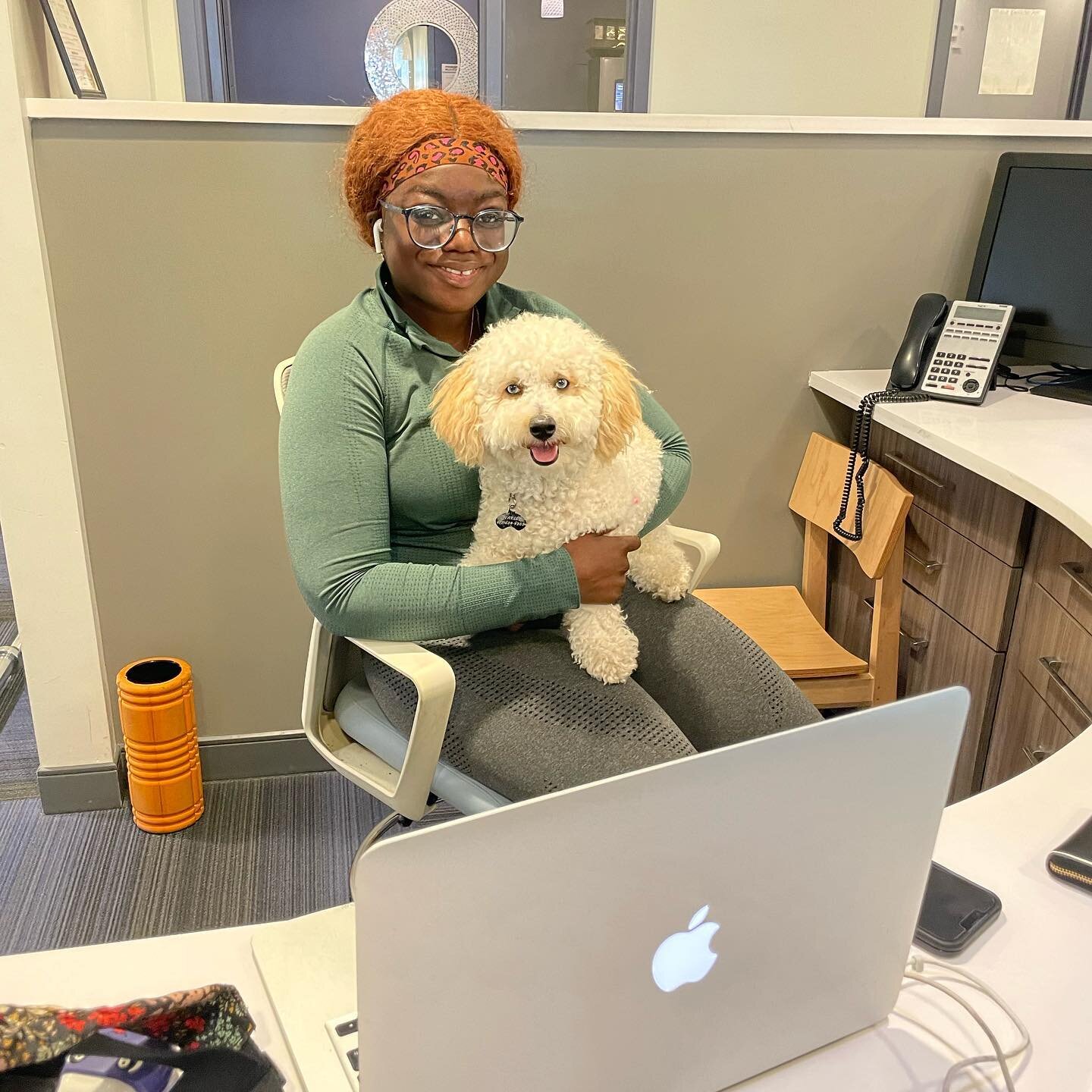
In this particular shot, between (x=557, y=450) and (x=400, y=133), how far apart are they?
0.52 meters

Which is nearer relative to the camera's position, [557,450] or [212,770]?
[557,450]

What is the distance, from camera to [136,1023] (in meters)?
0.66

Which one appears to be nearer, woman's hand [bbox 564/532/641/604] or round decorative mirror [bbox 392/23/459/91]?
woman's hand [bbox 564/532/641/604]

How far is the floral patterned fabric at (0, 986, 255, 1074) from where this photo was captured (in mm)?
640

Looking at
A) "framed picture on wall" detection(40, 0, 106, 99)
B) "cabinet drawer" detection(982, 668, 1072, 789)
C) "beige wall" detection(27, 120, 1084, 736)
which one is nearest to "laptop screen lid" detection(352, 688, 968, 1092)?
"cabinet drawer" detection(982, 668, 1072, 789)

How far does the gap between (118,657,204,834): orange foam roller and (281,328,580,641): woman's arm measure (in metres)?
1.01

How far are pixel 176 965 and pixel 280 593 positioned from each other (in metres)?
1.53

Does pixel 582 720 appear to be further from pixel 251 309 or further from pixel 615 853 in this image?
pixel 251 309

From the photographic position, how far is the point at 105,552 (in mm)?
2154

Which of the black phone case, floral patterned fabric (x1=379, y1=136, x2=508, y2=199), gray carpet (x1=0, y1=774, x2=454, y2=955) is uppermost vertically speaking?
floral patterned fabric (x1=379, y1=136, x2=508, y2=199)

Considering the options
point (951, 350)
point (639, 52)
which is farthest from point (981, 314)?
point (639, 52)

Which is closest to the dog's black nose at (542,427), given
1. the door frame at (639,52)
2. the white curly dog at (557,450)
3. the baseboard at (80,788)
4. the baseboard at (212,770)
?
the white curly dog at (557,450)

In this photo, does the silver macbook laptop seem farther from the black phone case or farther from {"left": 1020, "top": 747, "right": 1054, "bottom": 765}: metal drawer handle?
{"left": 1020, "top": 747, "right": 1054, "bottom": 765}: metal drawer handle

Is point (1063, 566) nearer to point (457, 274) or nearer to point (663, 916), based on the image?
point (457, 274)
